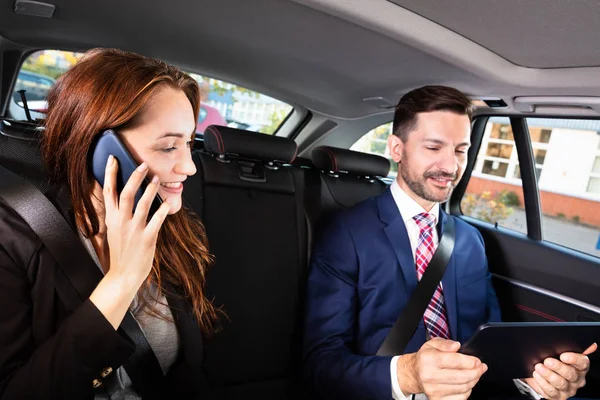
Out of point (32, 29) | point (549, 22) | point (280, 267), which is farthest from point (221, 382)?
point (32, 29)

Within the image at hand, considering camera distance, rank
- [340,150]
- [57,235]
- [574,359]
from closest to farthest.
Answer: [57,235] < [574,359] < [340,150]

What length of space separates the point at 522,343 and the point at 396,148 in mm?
944

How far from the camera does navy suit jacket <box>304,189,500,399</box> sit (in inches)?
64.5

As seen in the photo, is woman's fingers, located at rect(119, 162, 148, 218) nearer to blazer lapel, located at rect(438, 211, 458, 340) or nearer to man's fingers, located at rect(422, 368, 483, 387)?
man's fingers, located at rect(422, 368, 483, 387)

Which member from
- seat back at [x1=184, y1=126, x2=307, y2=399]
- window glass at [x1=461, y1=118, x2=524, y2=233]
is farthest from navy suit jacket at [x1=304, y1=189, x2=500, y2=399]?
window glass at [x1=461, y1=118, x2=524, y2=233]

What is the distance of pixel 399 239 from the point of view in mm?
1780

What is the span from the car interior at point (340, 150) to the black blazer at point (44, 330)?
45cm

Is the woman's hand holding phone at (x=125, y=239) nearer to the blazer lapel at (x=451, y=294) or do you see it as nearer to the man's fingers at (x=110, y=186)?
the man's fingers at (x=110, y=186)

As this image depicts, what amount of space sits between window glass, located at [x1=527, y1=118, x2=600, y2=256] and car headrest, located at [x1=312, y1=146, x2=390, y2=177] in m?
0.76

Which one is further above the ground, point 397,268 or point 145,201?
point 145,201

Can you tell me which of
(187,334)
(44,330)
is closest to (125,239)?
(44,330)

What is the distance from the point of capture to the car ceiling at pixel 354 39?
5.04 ft

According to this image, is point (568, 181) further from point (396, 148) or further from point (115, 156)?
point (115, 156)

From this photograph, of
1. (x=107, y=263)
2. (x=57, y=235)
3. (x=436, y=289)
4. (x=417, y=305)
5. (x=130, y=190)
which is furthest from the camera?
(x=436, y=289)
